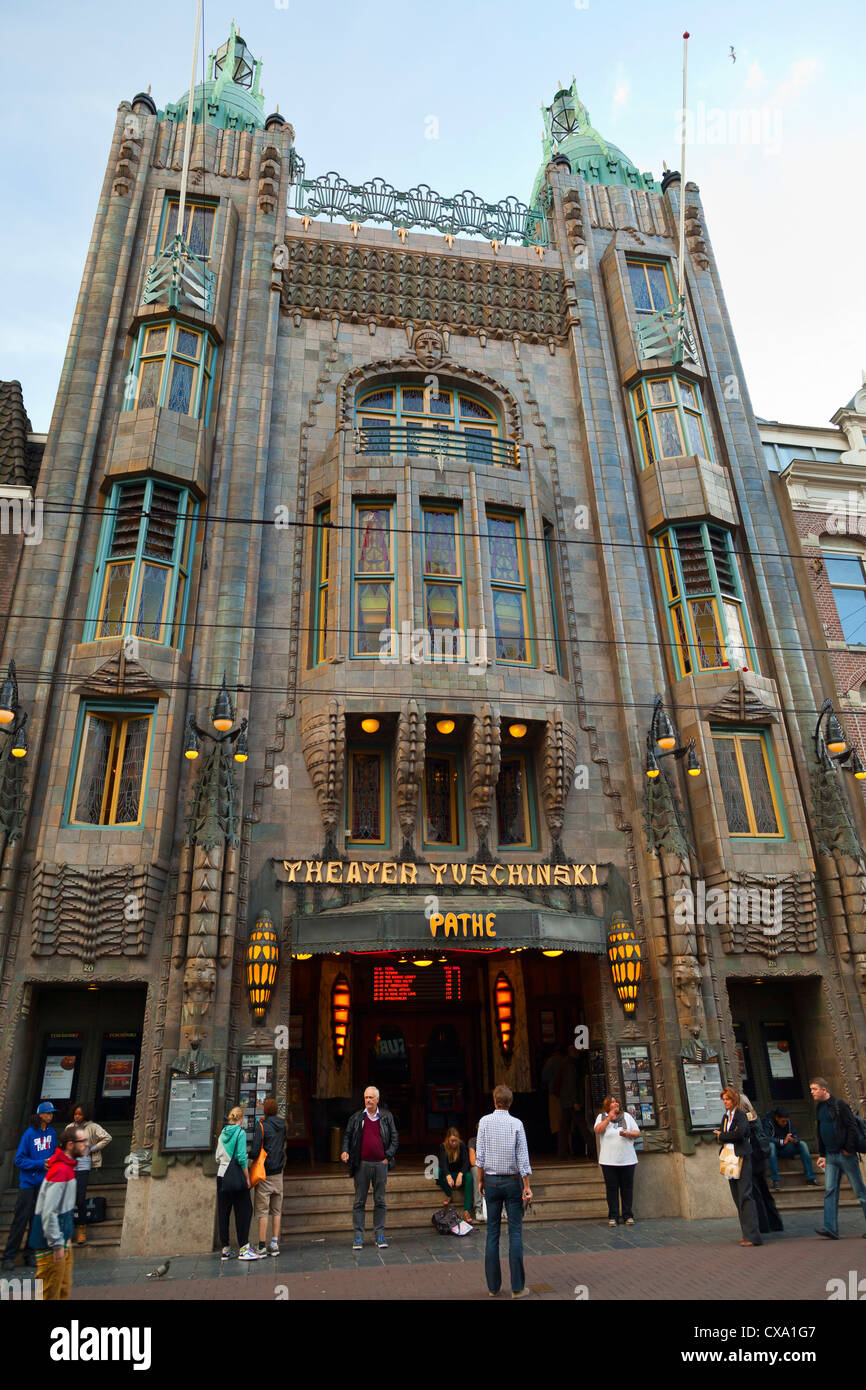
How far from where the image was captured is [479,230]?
28.3 meters

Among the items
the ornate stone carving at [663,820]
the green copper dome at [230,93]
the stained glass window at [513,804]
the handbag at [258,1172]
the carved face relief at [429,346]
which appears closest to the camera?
the handbag at [258,1172]

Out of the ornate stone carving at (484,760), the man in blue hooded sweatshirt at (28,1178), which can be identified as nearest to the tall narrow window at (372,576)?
the ornate stone carving at (484,760)

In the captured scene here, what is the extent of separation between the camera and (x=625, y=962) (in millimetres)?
19016

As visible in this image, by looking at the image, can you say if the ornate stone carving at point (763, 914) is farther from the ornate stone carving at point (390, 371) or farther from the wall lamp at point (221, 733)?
the ornate stone carving at point (390, 371)

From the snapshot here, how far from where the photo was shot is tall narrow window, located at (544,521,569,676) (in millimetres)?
22547

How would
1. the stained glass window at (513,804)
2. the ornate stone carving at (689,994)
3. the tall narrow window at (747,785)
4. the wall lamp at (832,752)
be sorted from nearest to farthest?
1. the ornate stone carving at (689,994)
2. the wall lamp at (832,752)
3. the tall narrow window at (747,785)
4. the stained glass window at (513,804)

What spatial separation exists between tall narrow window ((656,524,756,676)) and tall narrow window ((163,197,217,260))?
15215mm

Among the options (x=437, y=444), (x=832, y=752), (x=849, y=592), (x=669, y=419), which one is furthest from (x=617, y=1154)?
(x=669, y=419)

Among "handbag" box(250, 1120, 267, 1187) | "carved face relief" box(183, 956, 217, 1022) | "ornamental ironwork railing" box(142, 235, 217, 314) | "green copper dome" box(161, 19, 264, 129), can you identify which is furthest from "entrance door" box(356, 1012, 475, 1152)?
"green copper dome" box(161, 19, 264, 129)

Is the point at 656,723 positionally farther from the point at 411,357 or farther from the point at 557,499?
the point at 411,357

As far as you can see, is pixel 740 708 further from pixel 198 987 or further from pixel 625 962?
pixel 198 987

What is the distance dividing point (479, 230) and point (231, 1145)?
26.6 metres

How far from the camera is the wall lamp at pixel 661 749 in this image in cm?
2005

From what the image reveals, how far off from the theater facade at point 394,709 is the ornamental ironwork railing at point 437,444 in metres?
0.19
